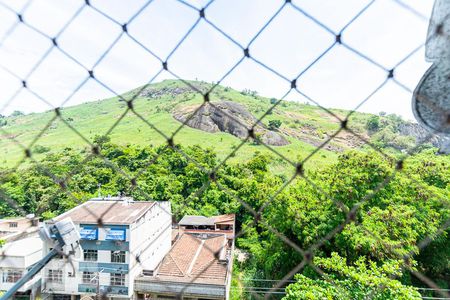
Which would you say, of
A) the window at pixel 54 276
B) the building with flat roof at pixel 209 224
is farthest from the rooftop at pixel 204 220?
the window at pixel 54 276

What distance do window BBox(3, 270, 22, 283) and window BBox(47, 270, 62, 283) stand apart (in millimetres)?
397

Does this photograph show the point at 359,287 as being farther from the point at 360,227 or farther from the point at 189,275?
the point at 189,275

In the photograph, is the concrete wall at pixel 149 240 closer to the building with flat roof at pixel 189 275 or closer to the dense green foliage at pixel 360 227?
the building with flat roof at pixel 189 275

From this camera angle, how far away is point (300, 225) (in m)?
4.61

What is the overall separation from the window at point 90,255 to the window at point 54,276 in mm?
377

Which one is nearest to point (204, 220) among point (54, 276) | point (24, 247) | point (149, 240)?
point (149, 240)

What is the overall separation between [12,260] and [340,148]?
12.4 meters

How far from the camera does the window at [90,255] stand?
14.9ft

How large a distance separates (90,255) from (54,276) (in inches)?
26.4

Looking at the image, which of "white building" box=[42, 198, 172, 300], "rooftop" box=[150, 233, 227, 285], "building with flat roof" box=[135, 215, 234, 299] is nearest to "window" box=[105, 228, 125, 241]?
"white building" box=[42, 198, 172, 300]

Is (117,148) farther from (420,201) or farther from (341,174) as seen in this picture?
(420,201)

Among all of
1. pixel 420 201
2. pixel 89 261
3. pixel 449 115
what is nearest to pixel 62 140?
pixel 89 261

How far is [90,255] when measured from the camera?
460 centimetres

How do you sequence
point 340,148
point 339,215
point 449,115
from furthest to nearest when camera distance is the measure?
1. point 340,148
2. point 339,215
3. point 449,115
